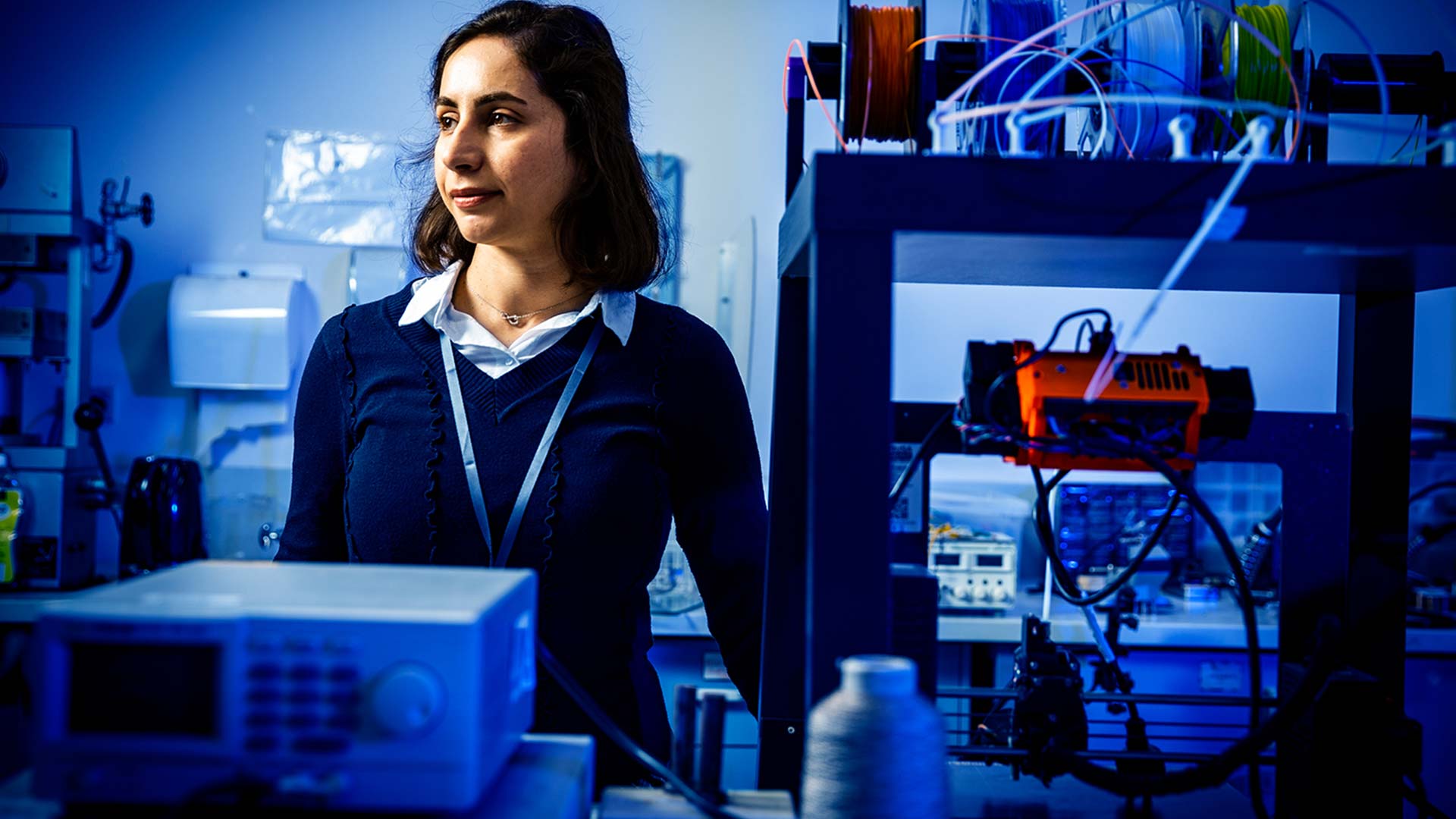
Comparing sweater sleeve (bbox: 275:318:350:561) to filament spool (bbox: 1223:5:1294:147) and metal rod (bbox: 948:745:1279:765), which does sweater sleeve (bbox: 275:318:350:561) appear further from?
filament spool (bbox: 1223:5:1294:147)

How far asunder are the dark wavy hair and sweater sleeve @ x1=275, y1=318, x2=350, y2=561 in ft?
0.91

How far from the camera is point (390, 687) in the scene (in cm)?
46

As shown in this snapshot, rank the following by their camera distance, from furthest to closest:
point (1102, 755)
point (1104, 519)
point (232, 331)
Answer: point (232, 331) → point (1104, 519) → point (1102, 755)

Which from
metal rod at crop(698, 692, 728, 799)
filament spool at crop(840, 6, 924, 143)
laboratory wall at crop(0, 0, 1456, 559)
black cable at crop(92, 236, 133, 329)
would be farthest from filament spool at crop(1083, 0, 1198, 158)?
black cable at crop(92, 236, 133, 329)

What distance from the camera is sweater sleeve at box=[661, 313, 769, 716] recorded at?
1281 mm

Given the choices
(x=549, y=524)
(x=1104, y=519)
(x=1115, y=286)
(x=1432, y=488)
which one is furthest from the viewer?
(x=1104, y=519)

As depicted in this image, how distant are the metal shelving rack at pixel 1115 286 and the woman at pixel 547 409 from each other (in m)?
0.52

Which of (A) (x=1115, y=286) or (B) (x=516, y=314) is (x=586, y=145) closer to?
(B) (x=516, y=314)

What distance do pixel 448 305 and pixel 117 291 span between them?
7.02 feet

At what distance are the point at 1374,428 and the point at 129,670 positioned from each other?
0.88 m

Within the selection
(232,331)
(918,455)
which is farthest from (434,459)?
(232,331)

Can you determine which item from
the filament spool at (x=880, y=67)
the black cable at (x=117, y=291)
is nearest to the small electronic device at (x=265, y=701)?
the filament spool at (x=880, y=67)

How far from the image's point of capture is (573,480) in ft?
4.04

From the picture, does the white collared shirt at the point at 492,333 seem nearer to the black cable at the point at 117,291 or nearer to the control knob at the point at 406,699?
the control knob at the point at 406,699
